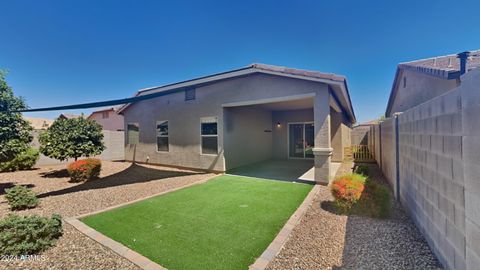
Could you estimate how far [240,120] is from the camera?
34.5 ft

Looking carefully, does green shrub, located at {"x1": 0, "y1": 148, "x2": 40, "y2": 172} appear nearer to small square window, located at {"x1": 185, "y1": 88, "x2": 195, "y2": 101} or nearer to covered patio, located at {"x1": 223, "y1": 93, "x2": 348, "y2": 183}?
small square window, located at {"x1": 185, "y1": 88, "x2": 195, "y2": 101}

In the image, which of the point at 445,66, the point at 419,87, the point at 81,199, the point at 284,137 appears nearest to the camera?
the point at 81,199

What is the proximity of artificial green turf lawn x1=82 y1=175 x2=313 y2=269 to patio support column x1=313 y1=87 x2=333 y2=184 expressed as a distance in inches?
38.7

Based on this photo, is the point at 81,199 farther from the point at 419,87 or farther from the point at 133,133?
the point at 419,87

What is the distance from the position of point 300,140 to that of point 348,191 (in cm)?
916

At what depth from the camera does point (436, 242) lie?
2744mm

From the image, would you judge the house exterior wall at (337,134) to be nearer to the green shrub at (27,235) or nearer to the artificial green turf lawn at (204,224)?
the artificial green turf lawn at (204,224)

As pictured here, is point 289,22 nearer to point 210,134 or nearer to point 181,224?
point 210,134

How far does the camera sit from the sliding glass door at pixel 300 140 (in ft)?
43.2

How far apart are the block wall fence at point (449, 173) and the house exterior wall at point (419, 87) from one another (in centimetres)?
623

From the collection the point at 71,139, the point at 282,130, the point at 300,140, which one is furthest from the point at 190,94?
the point at 300,140

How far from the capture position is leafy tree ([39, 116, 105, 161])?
30.6 ft

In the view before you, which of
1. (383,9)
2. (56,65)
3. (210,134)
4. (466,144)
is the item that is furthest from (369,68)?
(56,65)

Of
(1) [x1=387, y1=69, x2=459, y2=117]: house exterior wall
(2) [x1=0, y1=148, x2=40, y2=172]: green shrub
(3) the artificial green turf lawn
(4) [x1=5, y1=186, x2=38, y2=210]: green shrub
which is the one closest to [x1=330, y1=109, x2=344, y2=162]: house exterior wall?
(1) [x1=387, y1=69, x2=459, y2=117]: house exterior wall
